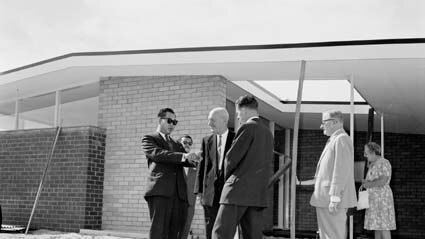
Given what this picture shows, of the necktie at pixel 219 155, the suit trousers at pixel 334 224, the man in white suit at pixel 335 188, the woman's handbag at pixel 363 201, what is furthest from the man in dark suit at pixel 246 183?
the woman's handbag at pixel 363 201

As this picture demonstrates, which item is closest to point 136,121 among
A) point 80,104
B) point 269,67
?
point 269,67

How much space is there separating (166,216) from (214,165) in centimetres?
77

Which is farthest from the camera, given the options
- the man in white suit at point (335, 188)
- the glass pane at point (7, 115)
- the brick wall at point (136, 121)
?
the glass pane at point (7, 115)

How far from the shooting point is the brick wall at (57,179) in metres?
10.3

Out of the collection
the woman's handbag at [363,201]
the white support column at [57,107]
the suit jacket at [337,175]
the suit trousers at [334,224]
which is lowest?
the suit trousers at [334,224]

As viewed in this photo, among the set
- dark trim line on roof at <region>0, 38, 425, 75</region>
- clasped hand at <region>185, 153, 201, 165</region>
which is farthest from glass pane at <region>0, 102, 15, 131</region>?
clasped hand at <region>185, 153, 201, 165</region>

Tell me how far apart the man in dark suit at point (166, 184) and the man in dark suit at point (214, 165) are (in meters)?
0.18

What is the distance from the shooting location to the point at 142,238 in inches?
362

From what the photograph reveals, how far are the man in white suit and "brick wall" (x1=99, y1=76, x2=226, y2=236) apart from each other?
4.28 m

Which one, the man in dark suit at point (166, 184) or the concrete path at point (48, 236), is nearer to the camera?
the man in dark suit at point (166, 184)

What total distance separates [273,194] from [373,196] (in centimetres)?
680

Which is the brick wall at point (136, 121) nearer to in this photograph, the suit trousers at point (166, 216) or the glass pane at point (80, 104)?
the glass pane at point (80, 104)

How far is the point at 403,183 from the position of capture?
15.9m

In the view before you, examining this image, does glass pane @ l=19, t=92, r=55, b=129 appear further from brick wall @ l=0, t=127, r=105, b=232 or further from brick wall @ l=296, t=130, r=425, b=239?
brick wall @ l=296, t=130, r=425, b=239
